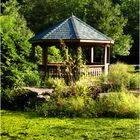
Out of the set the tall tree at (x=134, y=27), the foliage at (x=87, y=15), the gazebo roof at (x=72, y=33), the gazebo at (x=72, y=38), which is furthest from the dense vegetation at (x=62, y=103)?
the tall tree at (x=134, y=27)

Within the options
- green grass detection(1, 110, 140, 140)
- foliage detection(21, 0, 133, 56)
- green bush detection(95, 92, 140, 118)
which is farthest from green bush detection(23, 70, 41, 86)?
foliage detection(21, 0, 133, 56)

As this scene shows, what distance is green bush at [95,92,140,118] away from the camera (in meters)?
10.3

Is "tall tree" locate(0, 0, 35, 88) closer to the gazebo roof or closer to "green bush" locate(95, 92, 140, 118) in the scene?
"green bush" locate(95, 92, 140, 118)

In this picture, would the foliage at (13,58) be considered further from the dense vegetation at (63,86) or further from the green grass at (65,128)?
the green grass at (65,128)

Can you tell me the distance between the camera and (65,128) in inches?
339

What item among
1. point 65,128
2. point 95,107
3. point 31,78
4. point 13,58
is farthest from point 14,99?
point 65,128

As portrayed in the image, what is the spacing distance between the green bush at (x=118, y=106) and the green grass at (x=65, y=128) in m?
0.54

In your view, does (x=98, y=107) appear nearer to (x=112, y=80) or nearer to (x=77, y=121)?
(x=77, y=121)

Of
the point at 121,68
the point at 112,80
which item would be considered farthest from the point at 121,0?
the point at 112,80

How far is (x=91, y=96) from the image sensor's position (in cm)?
1160

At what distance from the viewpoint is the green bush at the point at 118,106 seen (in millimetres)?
10289

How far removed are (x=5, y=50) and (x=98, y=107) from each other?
416 cm

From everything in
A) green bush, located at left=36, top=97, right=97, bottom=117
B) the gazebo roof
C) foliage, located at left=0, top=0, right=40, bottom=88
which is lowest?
green bush, located at left=36, top=97, right=97, bottom=117

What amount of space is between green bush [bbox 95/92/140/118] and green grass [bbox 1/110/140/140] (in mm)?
535
